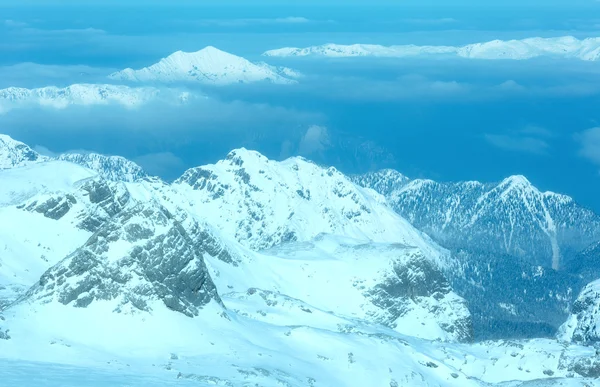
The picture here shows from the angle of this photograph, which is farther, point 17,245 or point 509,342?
point 17,245

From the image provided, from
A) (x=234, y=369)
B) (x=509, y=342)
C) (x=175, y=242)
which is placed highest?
(x=175, y=242)

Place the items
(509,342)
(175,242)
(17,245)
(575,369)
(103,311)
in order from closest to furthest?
(103,311)
(175,242)
(575,369)
(509,342)
(17,245)

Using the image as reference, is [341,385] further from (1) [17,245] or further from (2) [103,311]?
(1) [17,245]

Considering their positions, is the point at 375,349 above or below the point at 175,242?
below

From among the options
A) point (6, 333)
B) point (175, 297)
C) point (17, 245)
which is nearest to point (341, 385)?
point (175, 297)

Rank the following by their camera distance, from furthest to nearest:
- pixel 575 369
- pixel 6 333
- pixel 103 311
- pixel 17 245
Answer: pixel 17 245 → pixel 575 369 → pixel 103 311 → pixel 6 333

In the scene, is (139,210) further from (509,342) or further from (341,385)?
(509,342)

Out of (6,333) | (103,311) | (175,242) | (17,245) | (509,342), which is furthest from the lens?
(17,245)

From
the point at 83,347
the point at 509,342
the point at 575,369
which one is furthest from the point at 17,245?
the point at 575,369

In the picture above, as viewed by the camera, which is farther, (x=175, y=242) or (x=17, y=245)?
(x=17, y=245)
